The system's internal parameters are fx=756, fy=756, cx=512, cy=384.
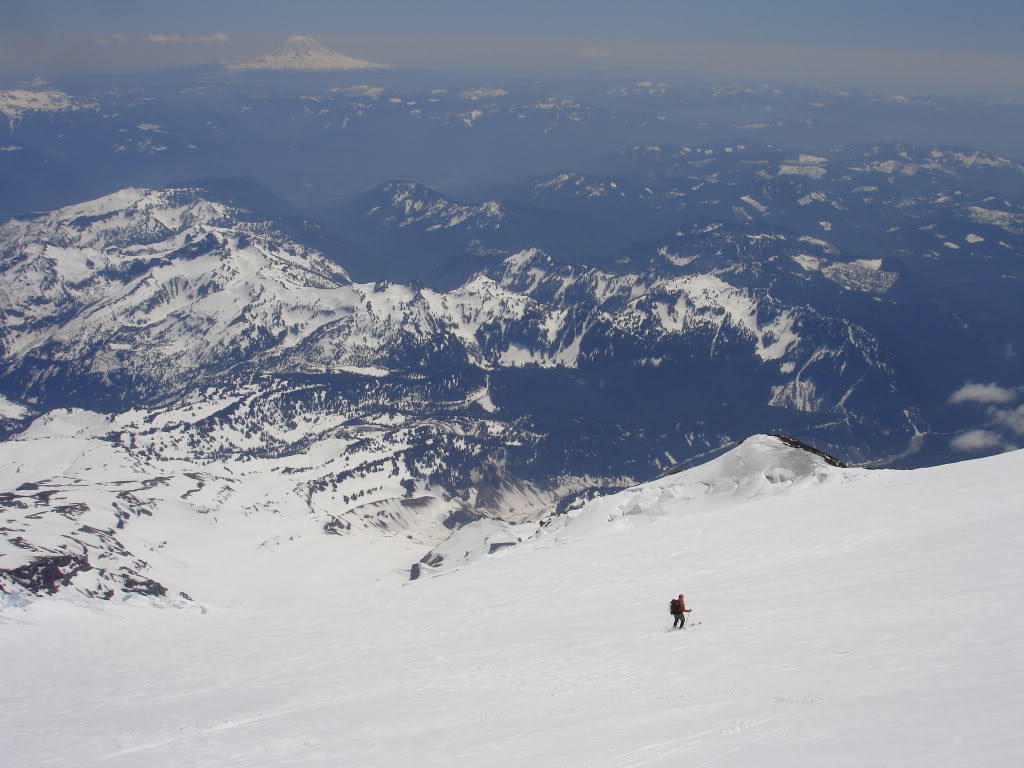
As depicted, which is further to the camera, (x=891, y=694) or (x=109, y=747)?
(x=109, y=747)

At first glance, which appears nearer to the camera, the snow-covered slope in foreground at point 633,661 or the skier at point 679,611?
the snow-covered slope in foreground at point 633,661

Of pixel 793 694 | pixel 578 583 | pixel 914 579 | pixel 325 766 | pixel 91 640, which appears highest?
pixel 793 694

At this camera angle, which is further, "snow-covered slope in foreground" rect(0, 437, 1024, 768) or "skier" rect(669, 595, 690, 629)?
"skier" rect(669, 595, 690, 629)

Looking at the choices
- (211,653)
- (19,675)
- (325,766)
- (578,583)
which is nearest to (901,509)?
(578,583)

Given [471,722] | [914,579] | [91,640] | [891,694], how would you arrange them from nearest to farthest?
[891,694] → [471,722] → [914,579] → [91,640]

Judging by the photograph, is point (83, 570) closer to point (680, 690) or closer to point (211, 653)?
point (211, 653)

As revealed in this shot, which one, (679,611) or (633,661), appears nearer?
(633,661)

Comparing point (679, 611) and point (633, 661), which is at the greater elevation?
point (679, 611)

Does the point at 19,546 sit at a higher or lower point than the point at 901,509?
lower
